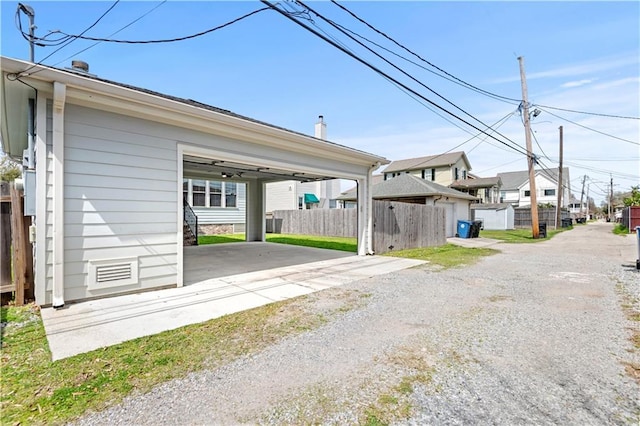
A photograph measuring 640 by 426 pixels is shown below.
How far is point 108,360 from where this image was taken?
2.79m

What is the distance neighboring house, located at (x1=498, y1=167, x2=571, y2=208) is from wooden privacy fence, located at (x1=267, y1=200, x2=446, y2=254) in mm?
35413

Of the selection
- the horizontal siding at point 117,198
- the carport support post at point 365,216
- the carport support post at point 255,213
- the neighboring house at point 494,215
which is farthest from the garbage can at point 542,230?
the horizontal siding at point 117,198

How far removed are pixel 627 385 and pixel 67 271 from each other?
6.34 metres

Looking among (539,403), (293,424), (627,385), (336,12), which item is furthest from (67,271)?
(627,385)

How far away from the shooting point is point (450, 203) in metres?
19.6

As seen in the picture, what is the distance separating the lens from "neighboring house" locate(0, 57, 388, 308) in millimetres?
4129

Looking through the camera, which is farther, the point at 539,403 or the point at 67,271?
the point at 67,271

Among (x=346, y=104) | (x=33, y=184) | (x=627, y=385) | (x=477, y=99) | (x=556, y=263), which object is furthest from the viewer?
(x=346, y=104)

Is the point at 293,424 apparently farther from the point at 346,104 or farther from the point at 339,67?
the point at 346,104

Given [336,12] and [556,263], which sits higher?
[336,12]

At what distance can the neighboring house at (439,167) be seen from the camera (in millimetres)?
29516

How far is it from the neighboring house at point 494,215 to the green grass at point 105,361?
26185 mm

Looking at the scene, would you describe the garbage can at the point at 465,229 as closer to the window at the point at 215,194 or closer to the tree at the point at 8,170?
the window at the point at 215,194

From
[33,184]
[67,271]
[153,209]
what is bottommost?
A: [67,271]
